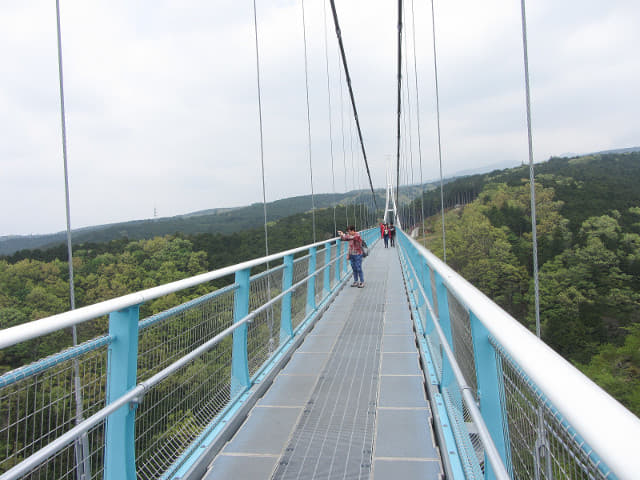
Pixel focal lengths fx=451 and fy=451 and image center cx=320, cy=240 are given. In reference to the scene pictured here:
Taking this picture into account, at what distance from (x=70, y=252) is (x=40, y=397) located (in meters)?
2.33

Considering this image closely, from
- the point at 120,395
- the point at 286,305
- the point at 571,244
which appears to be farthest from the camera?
the point at 571,244

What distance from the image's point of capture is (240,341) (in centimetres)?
306

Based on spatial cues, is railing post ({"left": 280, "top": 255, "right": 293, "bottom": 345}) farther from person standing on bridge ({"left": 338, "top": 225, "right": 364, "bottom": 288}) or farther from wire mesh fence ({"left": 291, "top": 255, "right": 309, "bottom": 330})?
person standing on bridge ({"left": 338, "top": 225, "right": 364, "bottom": 288})

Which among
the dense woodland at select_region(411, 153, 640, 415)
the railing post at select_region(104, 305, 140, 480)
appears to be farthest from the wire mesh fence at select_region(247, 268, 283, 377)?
the dense woodland at select_region(411, 153, 640, 415)

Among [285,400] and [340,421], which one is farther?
[285,400]

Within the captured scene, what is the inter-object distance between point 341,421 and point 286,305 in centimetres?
183

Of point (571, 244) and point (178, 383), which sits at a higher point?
point (571, 244)

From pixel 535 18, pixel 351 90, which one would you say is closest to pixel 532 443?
pixel 535 18

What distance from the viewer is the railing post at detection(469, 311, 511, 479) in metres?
1.44

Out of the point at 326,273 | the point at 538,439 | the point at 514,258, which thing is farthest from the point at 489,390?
the point at 514,258

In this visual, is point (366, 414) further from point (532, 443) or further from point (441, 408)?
point (532, 443)

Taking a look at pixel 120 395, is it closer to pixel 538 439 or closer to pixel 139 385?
pixel 139 385

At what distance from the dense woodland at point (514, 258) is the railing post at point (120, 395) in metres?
0.32

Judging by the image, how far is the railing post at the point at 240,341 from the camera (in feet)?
9.95
